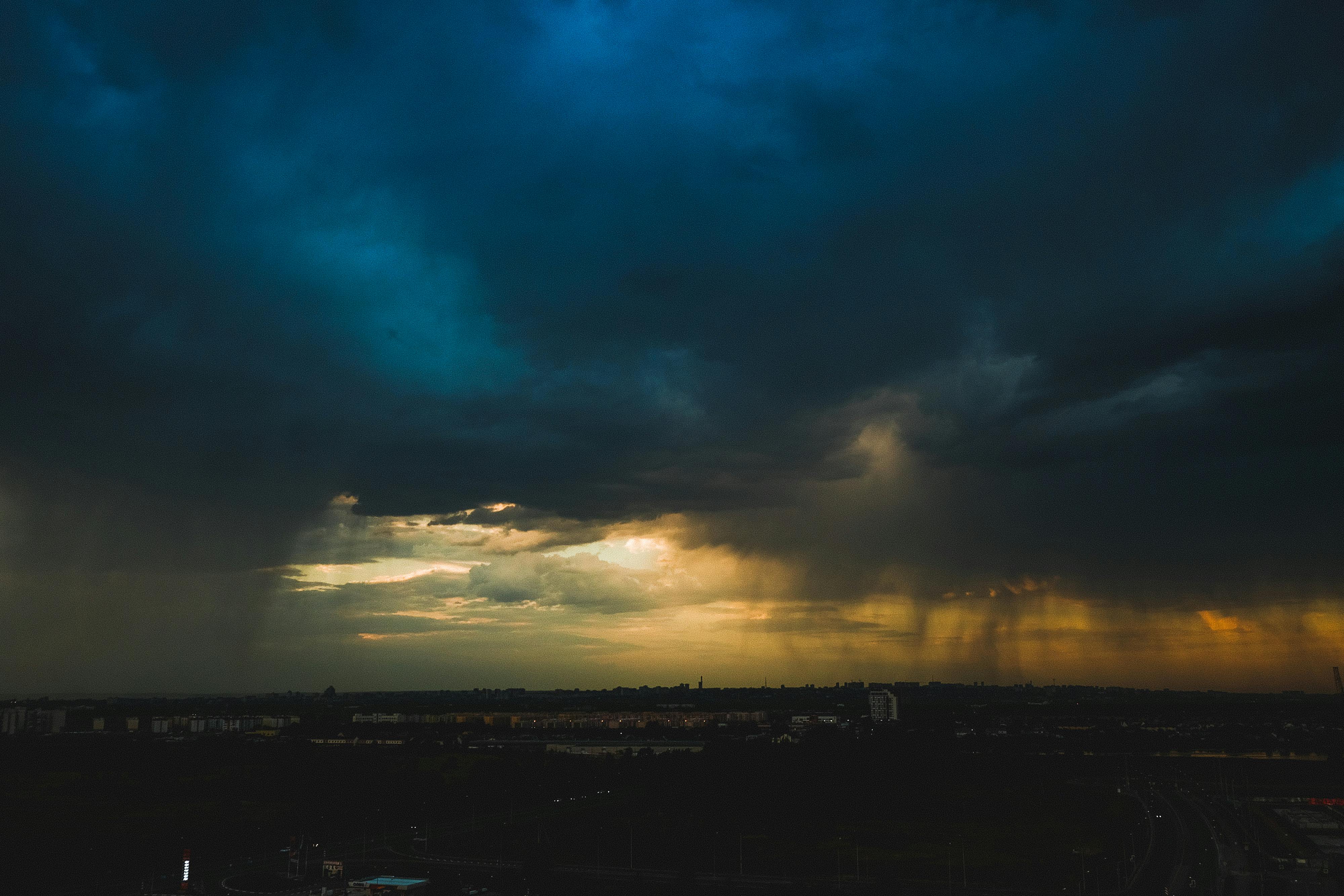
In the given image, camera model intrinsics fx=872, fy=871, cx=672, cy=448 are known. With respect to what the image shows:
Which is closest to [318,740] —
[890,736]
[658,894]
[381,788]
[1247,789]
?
[381,788]

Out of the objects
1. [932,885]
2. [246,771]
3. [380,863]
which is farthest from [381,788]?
[932,885]

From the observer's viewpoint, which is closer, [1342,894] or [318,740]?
[1342,894]

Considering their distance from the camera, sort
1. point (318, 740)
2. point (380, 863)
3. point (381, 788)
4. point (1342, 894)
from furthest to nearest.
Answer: point (318, 740) < point (381, 788) < point (380, 863) < point (1342, 894)

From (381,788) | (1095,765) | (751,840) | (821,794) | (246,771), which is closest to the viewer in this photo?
(751,840)

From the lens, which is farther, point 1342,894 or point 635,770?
point 635,770

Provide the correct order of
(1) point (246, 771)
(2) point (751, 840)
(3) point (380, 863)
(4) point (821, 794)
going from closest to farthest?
(3) point (380, 863)
(2) point (751, 840)
(4) point (821, 794)
(1) point (246, 771)

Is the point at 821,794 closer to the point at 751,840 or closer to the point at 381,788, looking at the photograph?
the point at 751,840

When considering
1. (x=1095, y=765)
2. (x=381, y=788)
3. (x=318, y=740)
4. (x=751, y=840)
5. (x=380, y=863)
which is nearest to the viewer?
(x=380, y=863)

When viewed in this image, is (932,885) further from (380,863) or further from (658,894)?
(380,863)
